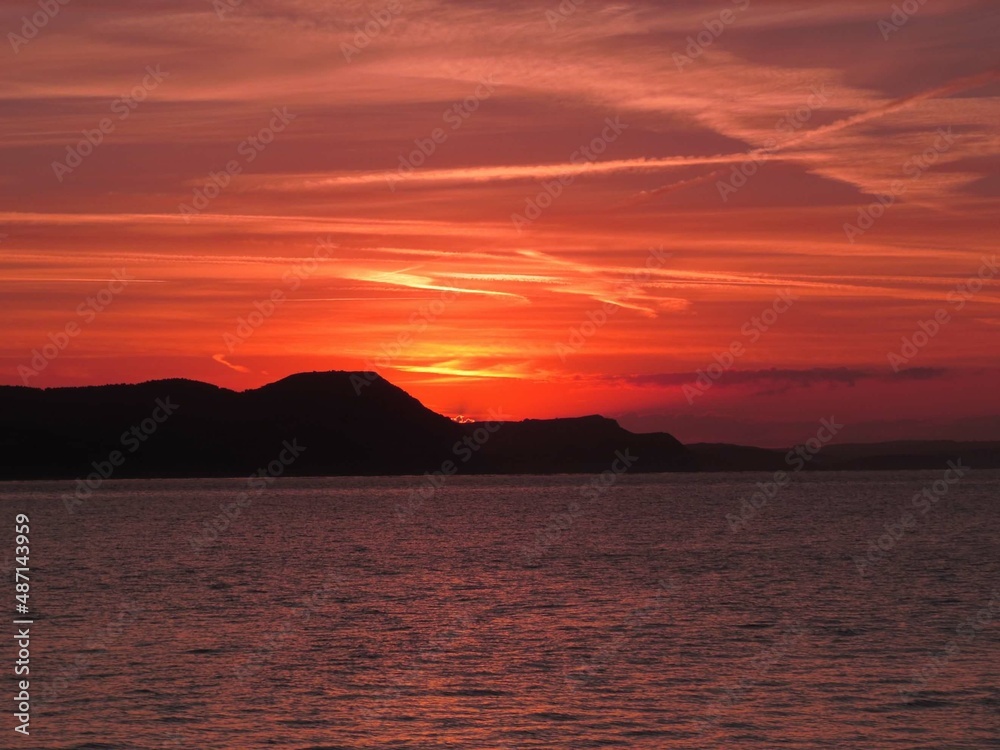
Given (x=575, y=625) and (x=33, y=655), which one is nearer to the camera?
(x=33, y=655)

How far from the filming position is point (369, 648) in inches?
1674

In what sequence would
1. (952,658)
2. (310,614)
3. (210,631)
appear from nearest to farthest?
(952,658) → (210,631) → (310,614)

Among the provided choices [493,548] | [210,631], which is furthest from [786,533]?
[210,631]

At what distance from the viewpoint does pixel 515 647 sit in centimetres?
4241

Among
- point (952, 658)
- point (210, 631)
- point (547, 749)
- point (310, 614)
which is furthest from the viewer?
point (310, 614)

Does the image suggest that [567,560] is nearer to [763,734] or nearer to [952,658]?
[952,658]

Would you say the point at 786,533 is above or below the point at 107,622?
below

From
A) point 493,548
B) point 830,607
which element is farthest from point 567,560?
point 830,607

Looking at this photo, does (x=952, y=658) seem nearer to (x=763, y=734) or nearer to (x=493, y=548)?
(x=763, y=734)

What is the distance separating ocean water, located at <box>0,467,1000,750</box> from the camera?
30875 mm

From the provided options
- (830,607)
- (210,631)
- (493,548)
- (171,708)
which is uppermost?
(171,708)

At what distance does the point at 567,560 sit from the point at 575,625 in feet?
105

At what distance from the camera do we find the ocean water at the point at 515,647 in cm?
3088

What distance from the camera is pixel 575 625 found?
48.2 meters
